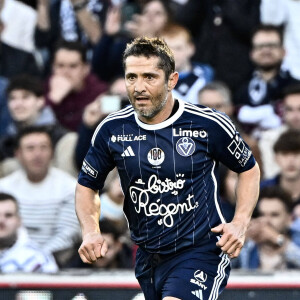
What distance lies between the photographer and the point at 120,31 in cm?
1059

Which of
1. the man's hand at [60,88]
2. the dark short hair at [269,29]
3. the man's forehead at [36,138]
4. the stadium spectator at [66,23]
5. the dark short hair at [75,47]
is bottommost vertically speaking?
the man's forehead at [36,138]

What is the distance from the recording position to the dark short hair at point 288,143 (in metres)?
8.66

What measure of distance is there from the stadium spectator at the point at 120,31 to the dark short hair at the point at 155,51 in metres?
4.71

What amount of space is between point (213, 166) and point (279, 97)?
13.4ft

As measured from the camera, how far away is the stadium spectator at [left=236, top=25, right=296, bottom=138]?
9.48m

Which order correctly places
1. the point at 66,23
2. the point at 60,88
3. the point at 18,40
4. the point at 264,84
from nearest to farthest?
the point at 264,84 → the point at 60,88 → the point at 18,40 → the point at 66,23

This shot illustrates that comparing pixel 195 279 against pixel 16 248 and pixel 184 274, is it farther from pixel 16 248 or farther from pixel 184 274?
pixel 16 248

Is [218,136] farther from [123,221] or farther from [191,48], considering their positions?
[191,48]

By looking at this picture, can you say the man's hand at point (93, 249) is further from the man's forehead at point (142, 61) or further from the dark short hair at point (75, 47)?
the dark short hair at point (75, 47)

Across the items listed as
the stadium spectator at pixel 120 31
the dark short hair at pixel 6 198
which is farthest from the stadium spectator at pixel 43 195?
the stadium spectator at pixel 120 31

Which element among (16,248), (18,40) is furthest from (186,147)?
(18,40)

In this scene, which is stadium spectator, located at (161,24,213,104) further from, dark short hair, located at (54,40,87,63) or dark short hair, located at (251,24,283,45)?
dark short hair, located at (54,40,87,63)

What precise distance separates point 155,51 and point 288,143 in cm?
351

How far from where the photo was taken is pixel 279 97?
9.57m
